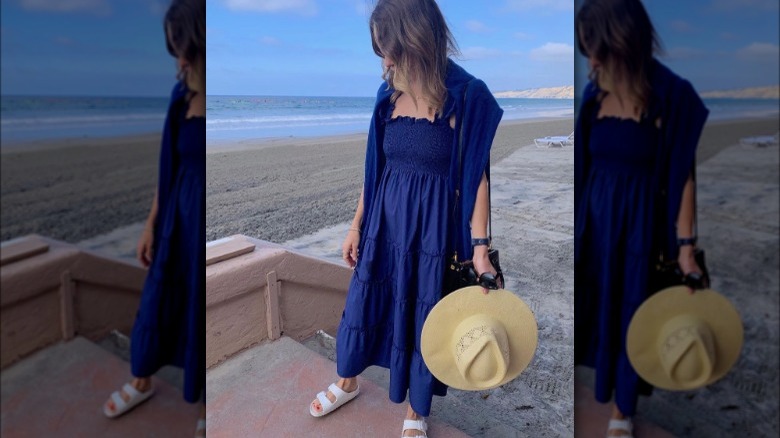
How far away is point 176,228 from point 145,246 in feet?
0.10

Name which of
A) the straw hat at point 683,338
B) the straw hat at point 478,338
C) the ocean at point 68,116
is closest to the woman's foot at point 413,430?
the straw hat at point 478,338

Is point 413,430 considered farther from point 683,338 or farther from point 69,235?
point 69,235

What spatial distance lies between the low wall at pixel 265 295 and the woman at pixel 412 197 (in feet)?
0.47

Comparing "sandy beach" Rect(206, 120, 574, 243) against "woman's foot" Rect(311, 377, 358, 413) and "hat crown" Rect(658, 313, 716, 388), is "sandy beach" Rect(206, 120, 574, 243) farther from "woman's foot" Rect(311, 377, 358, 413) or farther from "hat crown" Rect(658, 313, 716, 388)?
"hat crown" Rect(658, 313, 716, 388)

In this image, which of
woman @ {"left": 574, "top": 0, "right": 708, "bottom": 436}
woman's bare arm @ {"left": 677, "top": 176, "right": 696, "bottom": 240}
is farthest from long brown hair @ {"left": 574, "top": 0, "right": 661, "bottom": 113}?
woman's bare arm @ {"left": 677, "top": 176, "right": 696, "bottom": 240}

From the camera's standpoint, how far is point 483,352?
134 cm

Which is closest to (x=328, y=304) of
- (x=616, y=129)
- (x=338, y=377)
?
(x=338, y=377)

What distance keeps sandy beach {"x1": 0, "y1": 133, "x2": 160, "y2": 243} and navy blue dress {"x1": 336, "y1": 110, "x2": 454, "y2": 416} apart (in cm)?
102

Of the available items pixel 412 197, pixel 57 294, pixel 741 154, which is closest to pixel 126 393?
pixel 57 294

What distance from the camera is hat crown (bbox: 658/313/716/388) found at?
33.6 inches

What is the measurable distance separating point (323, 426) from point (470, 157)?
93 cm

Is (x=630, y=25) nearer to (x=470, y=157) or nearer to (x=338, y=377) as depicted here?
(x=470, y=157)

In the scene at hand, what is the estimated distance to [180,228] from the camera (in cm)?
49

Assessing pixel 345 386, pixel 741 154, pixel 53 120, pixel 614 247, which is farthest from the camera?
pixel 345 386
